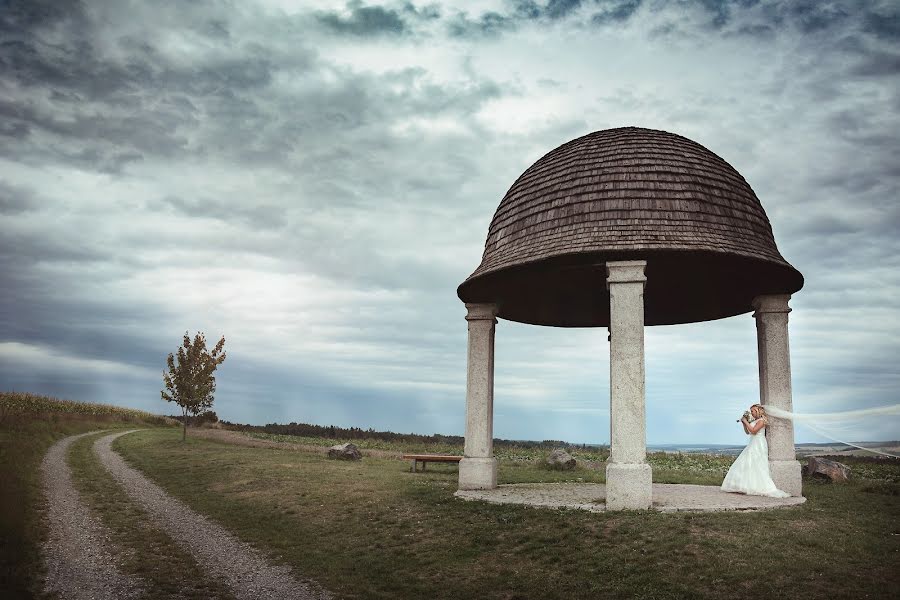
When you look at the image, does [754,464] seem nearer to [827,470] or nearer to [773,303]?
[773,303]

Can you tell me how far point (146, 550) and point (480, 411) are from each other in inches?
286

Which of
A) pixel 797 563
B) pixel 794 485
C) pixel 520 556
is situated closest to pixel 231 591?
pixel 520 556

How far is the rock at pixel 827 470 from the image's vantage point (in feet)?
53.5

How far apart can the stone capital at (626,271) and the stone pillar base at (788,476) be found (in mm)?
5246

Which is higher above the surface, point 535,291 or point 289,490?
point 535,291

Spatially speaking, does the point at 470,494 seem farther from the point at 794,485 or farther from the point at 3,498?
the point at 3,498

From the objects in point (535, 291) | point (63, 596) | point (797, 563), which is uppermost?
point (535, 291)

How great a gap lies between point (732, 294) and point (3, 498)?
16767 mm

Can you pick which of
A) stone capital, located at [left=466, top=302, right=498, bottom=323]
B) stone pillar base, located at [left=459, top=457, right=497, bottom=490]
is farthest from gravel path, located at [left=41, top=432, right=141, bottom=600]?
stone capital, located at [left=466, top=302, right=498, bottom=323]

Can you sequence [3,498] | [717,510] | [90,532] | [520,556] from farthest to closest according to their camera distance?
[3,498], [90,532], [717,510], [520,556]

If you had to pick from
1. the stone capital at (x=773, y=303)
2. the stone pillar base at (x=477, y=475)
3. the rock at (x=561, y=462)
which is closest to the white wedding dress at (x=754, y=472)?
the stone capital at (x=773, y=303)

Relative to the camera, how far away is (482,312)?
49.2ft

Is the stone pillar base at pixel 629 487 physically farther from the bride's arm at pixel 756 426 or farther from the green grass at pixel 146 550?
the green grass at pixel 146 550

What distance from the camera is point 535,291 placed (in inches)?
618
